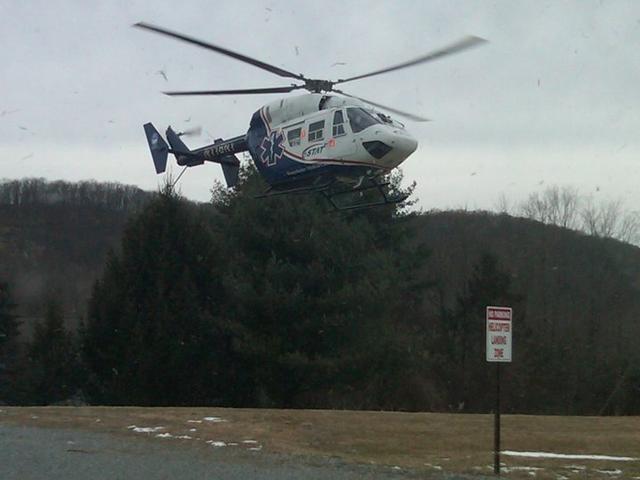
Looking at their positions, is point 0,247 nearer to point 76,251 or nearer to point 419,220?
point 76,251

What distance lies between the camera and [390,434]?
54.8ft

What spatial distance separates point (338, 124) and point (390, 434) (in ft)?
18.5

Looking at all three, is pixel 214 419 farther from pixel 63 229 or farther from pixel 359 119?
pixel 63 229

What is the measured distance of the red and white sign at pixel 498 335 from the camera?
12.4 meters

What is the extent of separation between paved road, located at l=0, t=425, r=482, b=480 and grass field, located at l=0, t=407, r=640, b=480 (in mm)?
801

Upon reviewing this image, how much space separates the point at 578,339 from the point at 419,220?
1217 centimetres

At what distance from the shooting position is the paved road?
10.8 meters

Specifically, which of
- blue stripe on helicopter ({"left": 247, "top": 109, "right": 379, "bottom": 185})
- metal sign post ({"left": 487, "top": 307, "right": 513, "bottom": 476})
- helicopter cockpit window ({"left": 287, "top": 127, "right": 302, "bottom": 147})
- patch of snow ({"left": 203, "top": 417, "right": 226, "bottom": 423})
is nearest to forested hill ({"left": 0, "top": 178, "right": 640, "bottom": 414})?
patch of snow ({"left": 203, "top": 417, "right": 226, "bottom": 423})

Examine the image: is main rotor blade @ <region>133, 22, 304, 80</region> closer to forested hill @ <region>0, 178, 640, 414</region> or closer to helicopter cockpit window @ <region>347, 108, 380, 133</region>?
helicopter cockpit window @ <region>347, 108, 380, 133</region>

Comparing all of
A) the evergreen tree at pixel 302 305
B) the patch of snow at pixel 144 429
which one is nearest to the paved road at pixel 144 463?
the patch of snow at pixel 144 429

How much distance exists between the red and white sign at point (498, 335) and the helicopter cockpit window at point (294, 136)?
203 inches

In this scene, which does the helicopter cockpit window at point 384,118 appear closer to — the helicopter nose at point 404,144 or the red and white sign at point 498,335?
the helicopter nose at point 404,144

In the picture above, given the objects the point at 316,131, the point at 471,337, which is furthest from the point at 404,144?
the point at 471,337

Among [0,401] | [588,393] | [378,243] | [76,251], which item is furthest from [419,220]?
[0,401]
